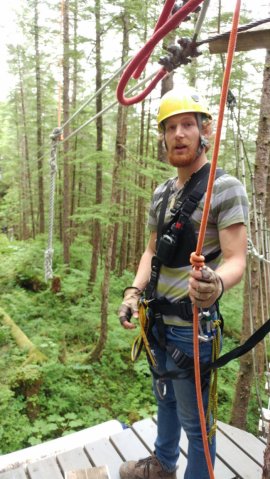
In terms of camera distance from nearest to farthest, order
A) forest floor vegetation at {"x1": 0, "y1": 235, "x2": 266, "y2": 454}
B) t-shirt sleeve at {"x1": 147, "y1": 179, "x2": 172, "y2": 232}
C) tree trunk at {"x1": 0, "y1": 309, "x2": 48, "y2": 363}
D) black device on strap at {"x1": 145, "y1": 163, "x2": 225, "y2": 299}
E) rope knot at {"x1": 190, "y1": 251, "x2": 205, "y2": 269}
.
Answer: rope knot at {"x1": 190, "y1": 251, "x2": 205, "y2": 269}
black device on strap at {"x1": 145, "y1": 163, "x2": 225, "y2": 299}
t-shirt sleeve at {"x1": 147, "y1": 179, "x2": 172, "y2": 232}
forest floor vegetation at {"x1": 0, "y1": 235, "x2": 266, "y2": 454}
tree trunk at {"x1": 0, "y1": 309, "x2": 48, "y2": 363}

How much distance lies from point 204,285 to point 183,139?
877mm

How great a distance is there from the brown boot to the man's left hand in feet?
5.61

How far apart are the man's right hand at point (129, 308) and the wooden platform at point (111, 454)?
3.70 feet

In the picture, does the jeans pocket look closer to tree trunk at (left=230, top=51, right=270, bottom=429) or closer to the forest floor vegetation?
tree trunk at (left=230, top=51, right=270, bottom=429)

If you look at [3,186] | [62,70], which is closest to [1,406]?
[62,70]

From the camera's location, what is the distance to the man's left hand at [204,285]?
120cm

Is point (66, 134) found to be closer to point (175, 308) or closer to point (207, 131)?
point (207, 131)

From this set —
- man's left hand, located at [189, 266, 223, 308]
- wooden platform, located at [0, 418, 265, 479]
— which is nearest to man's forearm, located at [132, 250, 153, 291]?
man's left hand, located at [189, 266, 223, 308]

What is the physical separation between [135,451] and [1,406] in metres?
2.75

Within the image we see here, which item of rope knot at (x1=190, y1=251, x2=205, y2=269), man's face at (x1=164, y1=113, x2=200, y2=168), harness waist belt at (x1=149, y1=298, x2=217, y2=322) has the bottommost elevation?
harness waist belt at (x1=149, y1=298, x2=217, y2=322)

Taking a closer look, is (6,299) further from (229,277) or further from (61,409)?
(229,277)

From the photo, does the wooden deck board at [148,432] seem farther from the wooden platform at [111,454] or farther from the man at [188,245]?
the man at [188,245]

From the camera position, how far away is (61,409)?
5398 millimetres

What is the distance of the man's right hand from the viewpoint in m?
2.11
